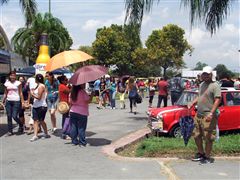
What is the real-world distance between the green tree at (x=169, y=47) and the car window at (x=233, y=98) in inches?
1741

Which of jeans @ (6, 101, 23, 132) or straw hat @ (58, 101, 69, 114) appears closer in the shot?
straw hat @ (58, 101, 69, 114)

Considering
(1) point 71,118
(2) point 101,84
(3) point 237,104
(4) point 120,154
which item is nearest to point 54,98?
(1) point 71,118

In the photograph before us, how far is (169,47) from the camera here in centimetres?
5531

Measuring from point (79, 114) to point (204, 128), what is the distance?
301cm

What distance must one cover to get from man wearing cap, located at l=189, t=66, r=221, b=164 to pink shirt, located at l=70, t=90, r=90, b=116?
9.05ft

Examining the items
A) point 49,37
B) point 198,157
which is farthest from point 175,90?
point 49,37

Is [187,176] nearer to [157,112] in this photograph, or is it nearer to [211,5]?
[157,112]

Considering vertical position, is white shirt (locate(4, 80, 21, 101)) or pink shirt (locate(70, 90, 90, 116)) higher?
white shirt (locate(4, 80, 21, 101))

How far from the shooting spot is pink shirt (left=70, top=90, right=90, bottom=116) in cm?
934

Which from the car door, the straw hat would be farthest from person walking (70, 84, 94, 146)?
the car door

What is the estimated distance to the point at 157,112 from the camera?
10.8 meters

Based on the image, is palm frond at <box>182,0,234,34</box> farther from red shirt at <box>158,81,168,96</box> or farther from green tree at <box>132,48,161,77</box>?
green tree at <box>132,48,161,77</box>

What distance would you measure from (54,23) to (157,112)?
3790 cm

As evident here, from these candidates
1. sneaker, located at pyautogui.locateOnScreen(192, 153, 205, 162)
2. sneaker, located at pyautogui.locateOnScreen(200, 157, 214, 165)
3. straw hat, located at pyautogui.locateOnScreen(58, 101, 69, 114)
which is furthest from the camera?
straw hat, located at pyautogui.locateOnScreen(58, 101, 69, 114)
